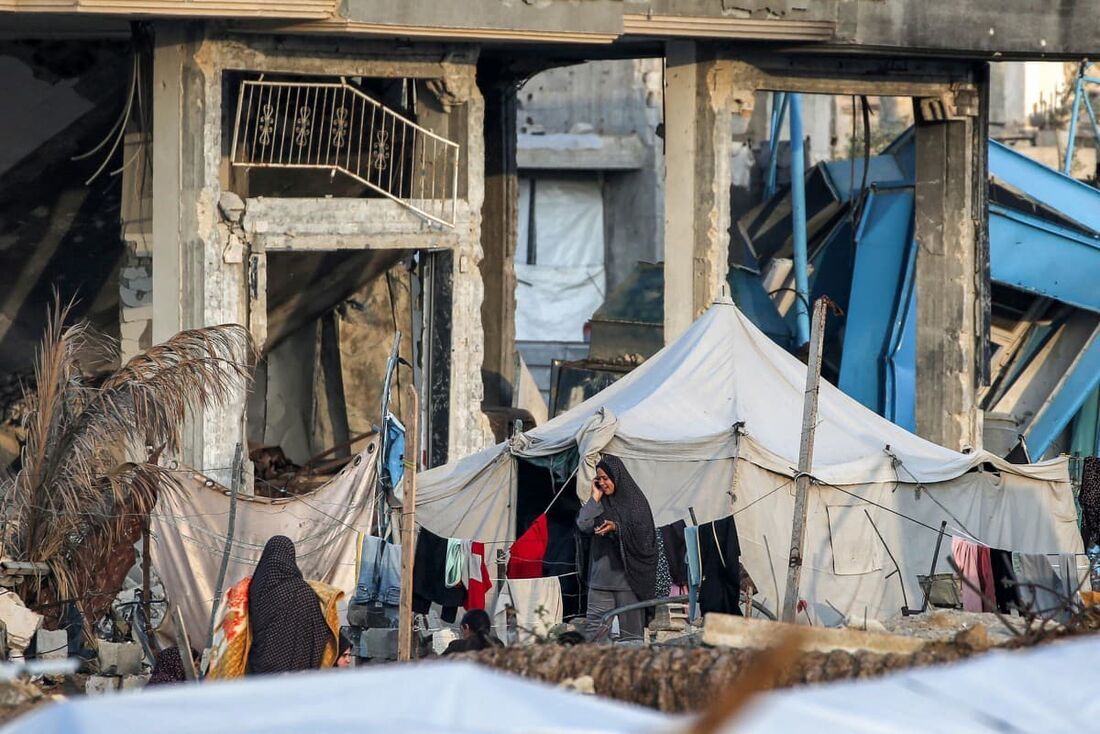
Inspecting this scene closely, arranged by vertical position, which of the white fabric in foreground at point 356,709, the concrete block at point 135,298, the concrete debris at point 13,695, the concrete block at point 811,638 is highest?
the concrete block at point 135,298

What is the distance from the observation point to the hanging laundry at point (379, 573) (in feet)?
38.4

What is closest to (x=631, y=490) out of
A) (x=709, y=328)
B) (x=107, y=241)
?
(x=709, y=328)

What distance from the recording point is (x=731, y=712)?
11.2 feet

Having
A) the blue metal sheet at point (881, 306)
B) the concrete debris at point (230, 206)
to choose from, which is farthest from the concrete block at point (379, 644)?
the blue metal sheet at point (881, 306)

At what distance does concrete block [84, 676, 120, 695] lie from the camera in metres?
10.7

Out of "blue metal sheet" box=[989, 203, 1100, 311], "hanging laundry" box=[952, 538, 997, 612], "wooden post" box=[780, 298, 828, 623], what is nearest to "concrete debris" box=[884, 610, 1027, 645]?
"wooden post" box=[780, 298, 828, 623]

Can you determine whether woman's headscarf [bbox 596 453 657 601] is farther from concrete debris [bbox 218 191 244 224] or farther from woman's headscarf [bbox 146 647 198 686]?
concrete debris [bbox 218 191 244 224]

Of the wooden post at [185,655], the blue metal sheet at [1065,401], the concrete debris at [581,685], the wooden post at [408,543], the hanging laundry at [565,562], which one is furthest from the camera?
the blue metal sheet at [1065,401]

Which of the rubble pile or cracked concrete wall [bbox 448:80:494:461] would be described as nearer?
the rubble pile

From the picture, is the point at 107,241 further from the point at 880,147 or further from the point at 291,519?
the point at 880,147

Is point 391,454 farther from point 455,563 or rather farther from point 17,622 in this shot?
point 17,622

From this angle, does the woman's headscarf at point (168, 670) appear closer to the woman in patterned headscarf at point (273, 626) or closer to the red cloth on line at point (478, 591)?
the woman in patterned headscarf at point (273, 626)

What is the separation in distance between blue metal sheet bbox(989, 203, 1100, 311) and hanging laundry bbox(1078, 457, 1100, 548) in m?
6.24

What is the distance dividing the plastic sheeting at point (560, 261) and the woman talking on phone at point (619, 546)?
19448mm
